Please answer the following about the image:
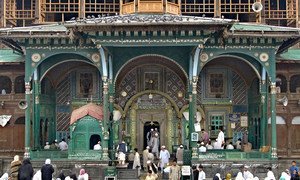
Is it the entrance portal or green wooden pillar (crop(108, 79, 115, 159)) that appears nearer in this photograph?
green wooden pillar (crop(108, 79, 115, 159))

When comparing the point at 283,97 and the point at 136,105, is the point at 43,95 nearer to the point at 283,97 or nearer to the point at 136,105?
the point at 136,105

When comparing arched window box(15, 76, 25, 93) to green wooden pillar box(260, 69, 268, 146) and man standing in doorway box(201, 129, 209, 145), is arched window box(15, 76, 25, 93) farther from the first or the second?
green wooden pillar box(260, 69, 268, 146)

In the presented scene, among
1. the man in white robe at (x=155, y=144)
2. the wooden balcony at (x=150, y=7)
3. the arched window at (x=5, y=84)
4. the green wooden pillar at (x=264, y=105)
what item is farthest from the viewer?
the arched window at (x=5, y=84)

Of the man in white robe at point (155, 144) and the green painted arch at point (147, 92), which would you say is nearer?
the man in white robe at point (155, 144)

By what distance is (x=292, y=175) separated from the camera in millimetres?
24172

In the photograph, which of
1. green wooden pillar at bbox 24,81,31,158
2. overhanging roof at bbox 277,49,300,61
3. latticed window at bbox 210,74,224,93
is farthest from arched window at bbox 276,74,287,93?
green wooden pillar at bbox 24,81,31,158

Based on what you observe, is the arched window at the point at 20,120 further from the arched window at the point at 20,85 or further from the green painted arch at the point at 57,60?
the green painted arch at the point at 57,60

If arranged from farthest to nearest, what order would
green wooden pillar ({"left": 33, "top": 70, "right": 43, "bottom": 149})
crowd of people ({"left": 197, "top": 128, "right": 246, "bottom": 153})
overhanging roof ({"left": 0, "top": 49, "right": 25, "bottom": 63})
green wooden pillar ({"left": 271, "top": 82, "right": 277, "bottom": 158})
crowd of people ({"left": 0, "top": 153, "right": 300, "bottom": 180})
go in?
overhanging roof ({"left": 0, "top": 49, "right": 25, "bottom": 63}) < crowd of people ({"left": 197, "top": 128, "right": 246, "bottom": 153}) < green wooden pillar ({"left": 33, "top": 70, "right": 43, "bottom": 149}) < green wooden pillar ({"left": 271, "top": 82, "right": 277, "bottom": 158}) < crowd of people ({"left": 0, "top": 153, "right": 300, "bottom": 180})

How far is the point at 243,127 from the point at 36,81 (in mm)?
11219

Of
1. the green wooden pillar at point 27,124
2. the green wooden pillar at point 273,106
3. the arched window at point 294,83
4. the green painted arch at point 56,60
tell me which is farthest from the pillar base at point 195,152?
the arched window at point 294,83

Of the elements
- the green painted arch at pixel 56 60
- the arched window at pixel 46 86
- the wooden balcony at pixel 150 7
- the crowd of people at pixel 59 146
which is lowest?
the crowd of people at pixel 59 146

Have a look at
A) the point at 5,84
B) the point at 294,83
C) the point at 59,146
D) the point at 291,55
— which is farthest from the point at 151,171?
the point at 294,83

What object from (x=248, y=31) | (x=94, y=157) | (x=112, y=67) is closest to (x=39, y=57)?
(x=112, y=67)

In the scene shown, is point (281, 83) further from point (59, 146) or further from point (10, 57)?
point (10, 57)
